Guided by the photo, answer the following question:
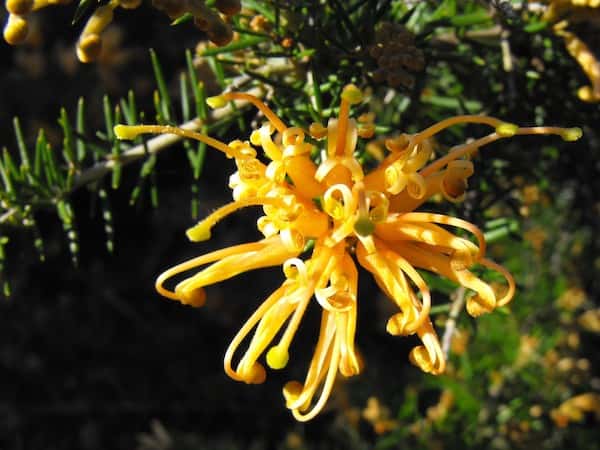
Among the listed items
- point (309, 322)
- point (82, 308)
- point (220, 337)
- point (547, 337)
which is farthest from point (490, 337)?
point (82, 308)

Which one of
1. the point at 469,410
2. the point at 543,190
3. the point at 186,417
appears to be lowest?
the point at 186,417

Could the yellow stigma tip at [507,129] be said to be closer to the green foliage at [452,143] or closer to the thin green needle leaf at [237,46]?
the green foliage at [452,143]

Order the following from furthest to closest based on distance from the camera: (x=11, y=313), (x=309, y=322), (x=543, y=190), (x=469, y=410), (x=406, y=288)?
(x=309, y=322) < (x=11, y=313) < (x=469, y=410) < (x=543, y=190) < (x=406, y=288)

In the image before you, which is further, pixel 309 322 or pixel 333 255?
pixel 309 322

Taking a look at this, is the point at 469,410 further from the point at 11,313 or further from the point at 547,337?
the point at 11,313

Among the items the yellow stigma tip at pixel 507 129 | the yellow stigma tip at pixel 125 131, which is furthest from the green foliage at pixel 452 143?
the yellow stigma tip at pixel 507 129

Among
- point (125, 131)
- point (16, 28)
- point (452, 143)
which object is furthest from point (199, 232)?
point (452, 143)
